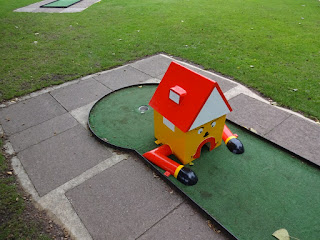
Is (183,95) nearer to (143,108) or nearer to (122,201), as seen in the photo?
(122,201)

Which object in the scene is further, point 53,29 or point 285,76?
point 53,29

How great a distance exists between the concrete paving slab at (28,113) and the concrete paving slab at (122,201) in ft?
6.63

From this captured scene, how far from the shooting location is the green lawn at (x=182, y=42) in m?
5.95

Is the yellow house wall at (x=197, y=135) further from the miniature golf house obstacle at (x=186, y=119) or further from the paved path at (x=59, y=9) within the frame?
the paved path at (x=59, y=9)

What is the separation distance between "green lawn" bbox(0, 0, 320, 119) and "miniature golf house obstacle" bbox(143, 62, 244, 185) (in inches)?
87.9

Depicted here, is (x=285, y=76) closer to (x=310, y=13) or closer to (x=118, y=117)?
(x=118, y=117)

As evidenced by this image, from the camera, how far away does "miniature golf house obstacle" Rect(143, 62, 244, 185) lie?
315 cm

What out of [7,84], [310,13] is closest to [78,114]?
[7,84]

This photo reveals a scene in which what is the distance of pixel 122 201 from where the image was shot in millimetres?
3271

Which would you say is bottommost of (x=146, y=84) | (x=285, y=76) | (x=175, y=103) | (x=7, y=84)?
(x=7, y=84)

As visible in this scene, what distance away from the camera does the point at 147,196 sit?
3320mm

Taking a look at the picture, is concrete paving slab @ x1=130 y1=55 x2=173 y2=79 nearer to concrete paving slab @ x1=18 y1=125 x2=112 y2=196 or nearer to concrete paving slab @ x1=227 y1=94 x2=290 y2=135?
concrete paving slab @ x1=227 y1=94 x2=290 y2=135

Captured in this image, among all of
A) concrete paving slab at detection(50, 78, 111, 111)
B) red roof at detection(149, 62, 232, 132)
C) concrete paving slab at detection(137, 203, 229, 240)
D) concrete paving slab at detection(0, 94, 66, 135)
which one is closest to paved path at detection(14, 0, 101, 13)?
concrete paving slab at detection(50, 78, 111, 111)

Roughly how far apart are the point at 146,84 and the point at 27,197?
3.37m
